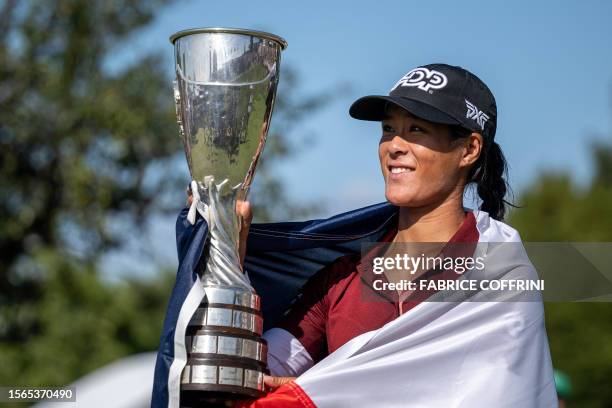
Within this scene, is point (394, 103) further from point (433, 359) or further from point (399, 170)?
point (433, 359)

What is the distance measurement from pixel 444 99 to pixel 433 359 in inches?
32.4

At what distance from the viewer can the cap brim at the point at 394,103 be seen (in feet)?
11.6

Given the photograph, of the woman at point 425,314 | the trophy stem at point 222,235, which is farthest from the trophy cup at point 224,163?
the woman at point 425,314

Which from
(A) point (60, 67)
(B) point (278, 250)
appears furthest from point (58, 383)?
(B) point (278, 250)

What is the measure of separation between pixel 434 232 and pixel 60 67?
27.8ft

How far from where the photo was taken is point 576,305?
20.5 metres

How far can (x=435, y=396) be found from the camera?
3.30m

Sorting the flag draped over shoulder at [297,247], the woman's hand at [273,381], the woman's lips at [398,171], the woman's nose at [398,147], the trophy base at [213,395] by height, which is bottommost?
the trophy base at [213,395]

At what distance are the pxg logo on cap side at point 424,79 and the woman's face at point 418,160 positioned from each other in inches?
3.6

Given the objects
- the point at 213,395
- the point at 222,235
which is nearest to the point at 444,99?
the point at 222,235

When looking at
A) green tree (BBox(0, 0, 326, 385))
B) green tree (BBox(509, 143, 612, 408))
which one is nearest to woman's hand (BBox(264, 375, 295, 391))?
green tree (BBox(0, 0, 326, 385))

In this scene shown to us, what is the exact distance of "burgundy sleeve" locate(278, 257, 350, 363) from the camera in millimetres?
3768

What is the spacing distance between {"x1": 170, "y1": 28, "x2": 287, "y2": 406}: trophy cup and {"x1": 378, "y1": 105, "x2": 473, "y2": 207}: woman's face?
1.41ft

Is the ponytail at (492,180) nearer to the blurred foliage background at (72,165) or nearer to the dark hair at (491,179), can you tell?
the dark hair at (491,179)
